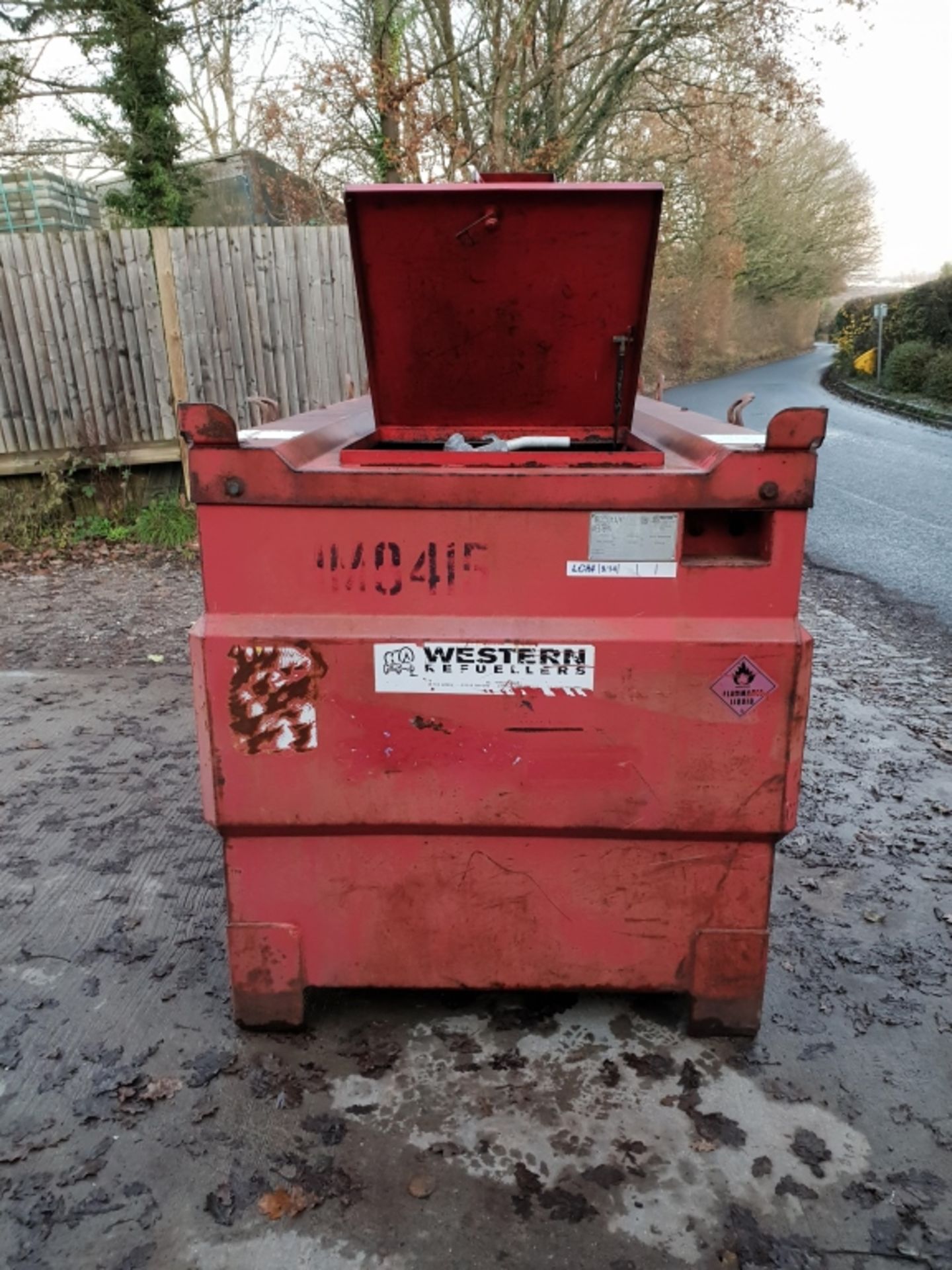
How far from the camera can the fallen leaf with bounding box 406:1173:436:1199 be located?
1.92 metres

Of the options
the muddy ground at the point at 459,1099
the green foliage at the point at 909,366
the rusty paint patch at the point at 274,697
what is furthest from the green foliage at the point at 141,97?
the green foliage at the point at 909,366

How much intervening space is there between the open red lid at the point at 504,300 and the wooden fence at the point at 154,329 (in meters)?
6.22

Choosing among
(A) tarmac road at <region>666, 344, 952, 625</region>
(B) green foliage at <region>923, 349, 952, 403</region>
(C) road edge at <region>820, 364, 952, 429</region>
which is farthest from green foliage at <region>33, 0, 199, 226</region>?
(B) green foliage at <region>923, 349, 952, 403</region>

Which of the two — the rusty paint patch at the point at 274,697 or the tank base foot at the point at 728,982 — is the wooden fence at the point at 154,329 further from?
the tank base foot at the point at 728,982

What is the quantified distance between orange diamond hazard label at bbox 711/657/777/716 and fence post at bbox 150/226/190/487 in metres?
6.79

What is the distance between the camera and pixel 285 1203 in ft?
6.23

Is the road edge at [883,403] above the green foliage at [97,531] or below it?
below

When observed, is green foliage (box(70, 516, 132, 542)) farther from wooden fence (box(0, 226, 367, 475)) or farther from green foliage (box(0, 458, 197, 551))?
wooden fence (box(0, 226, 367, 475))

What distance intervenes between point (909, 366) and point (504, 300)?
23.6 metres

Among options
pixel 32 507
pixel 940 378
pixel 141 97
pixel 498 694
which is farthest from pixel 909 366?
pixel 498 694

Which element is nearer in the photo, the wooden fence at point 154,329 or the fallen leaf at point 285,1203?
the fallen leaf at point 285,1203

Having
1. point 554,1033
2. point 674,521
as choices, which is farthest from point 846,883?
point 674,521

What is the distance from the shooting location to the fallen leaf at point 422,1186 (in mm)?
1918

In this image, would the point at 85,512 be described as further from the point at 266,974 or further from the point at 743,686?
the point at 743,686
